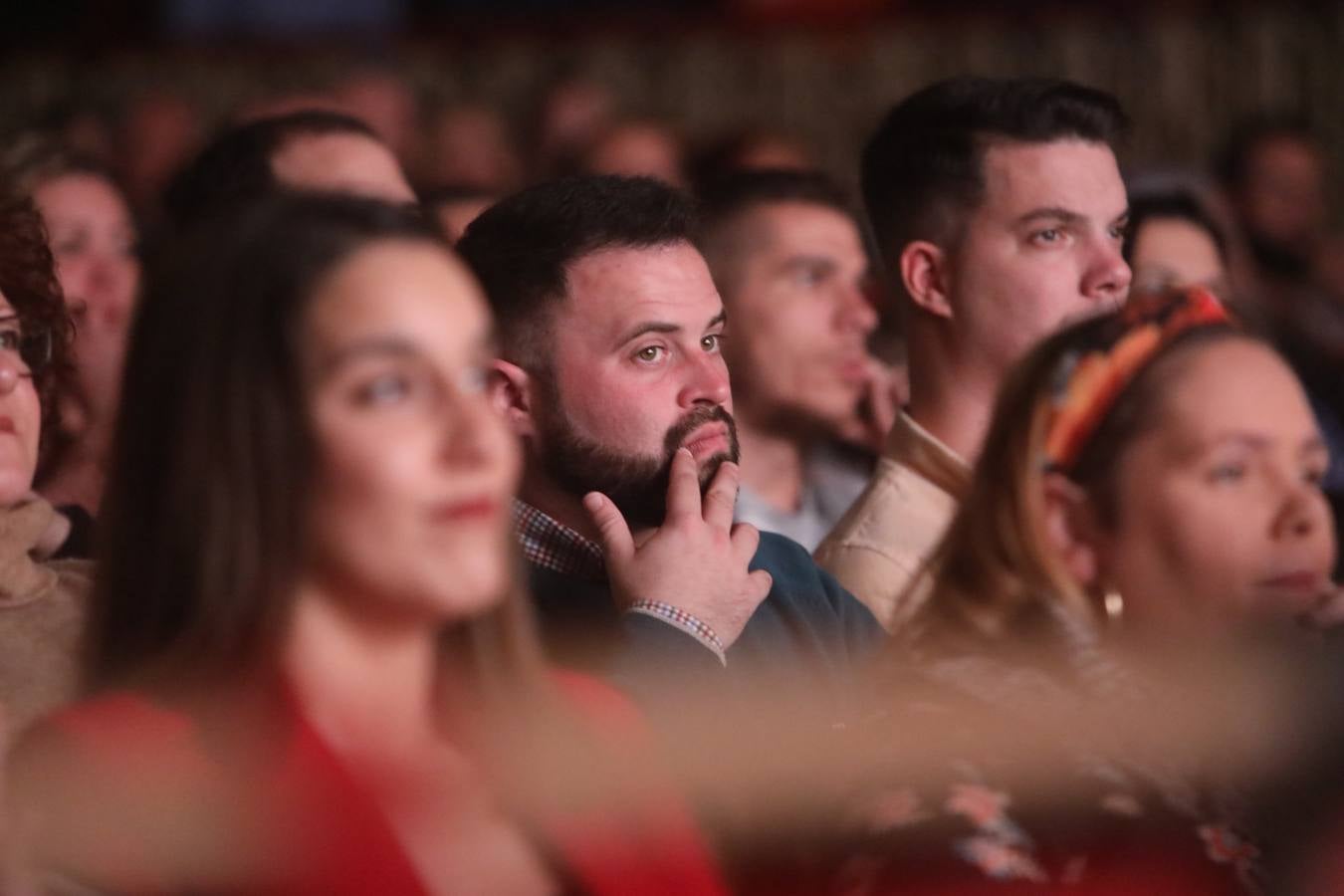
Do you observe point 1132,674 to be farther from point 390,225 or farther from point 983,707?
point 390,225

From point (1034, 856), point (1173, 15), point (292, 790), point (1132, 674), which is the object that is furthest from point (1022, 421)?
point (1173, 15)

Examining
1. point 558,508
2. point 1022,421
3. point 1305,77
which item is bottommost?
point 558,508

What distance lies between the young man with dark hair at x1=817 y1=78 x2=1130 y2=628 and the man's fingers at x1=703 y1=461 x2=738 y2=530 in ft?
0.95

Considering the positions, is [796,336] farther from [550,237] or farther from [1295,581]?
[1295,581]

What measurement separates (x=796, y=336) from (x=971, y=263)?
621 mm

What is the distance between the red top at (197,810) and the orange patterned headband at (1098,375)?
1.66 ft

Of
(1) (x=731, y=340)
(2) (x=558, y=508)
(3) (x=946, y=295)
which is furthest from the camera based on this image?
(1) (x=731, y=340)

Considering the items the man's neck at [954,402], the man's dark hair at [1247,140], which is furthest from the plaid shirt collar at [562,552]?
the man's dark hair at [1247,140]

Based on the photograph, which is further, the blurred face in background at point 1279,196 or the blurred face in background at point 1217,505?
the blurred face in background at point 1279,196

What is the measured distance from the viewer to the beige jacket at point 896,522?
5.99ft

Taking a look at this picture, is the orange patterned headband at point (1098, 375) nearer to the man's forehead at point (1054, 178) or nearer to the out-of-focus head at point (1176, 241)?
the man's forehead at point (1054, 178)

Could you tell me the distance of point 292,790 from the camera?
3.20 feet

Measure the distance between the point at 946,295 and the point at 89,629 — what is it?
1.11 meters

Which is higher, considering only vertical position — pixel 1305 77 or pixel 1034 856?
pixel 1305 77
